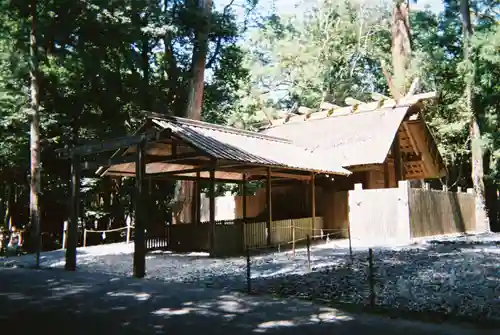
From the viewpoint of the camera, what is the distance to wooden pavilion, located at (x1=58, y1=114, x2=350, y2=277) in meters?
10.4

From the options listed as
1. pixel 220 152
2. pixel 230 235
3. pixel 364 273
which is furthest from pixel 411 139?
pixel 364 273

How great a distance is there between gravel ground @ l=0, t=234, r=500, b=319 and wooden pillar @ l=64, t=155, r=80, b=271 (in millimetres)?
472

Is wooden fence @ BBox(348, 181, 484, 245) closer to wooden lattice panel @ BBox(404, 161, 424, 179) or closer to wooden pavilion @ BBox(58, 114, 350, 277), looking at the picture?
wooden pavilion @ BBox(58, 114, 350, 277)

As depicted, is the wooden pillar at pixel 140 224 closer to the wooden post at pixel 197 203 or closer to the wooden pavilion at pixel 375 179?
the wooden post at pixel 197 203

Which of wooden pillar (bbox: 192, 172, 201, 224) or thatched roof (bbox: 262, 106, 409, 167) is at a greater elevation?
thatched roof (bbox: 262, 106, 409, 167)

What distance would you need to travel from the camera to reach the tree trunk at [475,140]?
20625 mm

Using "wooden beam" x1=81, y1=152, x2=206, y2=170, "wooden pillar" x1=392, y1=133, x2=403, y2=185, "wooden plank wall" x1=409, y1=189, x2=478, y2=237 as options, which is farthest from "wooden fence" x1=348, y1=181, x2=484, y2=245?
"wooden beam" x1=81, y1=152, x2=206, y2=170

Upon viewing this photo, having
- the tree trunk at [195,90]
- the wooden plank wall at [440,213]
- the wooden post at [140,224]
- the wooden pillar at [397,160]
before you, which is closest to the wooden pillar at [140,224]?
the wooden post at [140,224]

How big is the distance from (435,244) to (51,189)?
16976 millimetres

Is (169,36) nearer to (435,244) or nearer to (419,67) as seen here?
(419,67)

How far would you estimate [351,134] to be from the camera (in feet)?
65.5

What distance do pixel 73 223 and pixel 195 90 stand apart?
11.5 metres

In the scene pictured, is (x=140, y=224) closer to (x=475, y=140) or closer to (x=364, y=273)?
(x=364, y=273)

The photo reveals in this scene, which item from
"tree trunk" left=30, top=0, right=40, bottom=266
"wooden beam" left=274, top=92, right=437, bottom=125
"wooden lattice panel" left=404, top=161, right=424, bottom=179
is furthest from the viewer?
"wooden lattice panel" left=404, top=161, right=424, bottom=179
